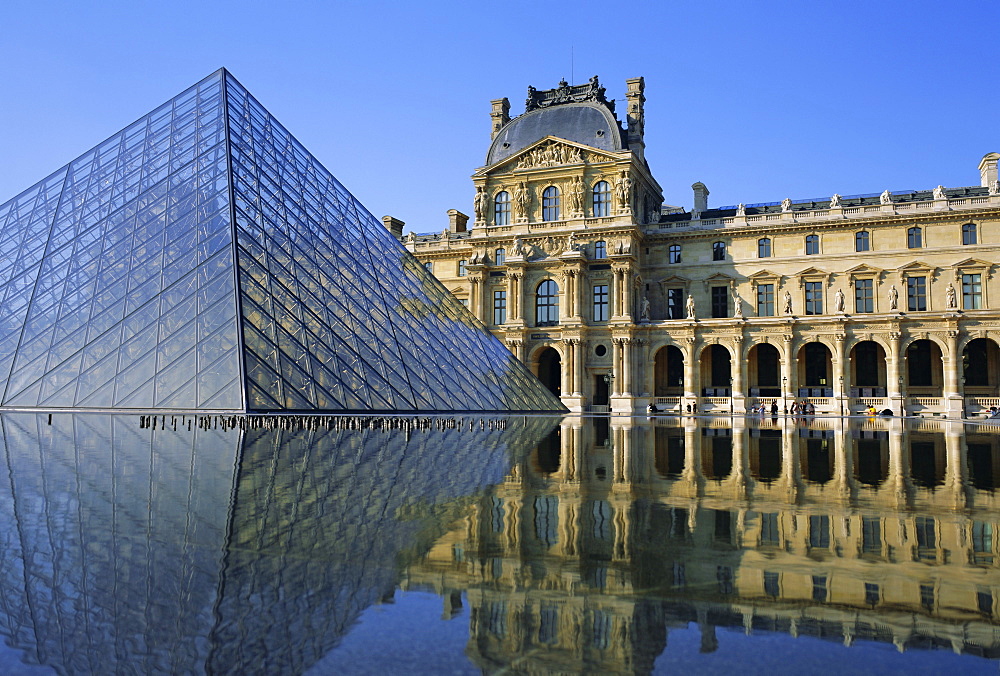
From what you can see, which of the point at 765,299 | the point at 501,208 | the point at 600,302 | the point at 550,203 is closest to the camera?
the point at 765,299

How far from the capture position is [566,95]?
52.2 m

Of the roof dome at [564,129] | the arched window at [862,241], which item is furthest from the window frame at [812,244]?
the roof dome at [564,129]

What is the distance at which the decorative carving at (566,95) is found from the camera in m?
51.5

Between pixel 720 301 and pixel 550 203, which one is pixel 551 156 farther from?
pixel 720 301

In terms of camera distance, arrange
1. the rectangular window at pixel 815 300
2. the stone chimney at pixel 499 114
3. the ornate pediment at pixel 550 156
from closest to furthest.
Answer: the rectangular window at pixel 815 300, the ornate pediment at pixel 550 156, the stone chimney at pixel 499 114

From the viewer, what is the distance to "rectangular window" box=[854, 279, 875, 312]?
1789 inches

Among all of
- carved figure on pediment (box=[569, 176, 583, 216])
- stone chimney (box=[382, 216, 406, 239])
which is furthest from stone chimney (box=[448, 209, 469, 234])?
carved figure on pediment (box=[569, 176, 583, 216])

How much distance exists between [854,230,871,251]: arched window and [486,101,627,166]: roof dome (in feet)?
50.9

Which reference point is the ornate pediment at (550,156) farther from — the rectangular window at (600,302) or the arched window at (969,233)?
the arched window at (969,233)

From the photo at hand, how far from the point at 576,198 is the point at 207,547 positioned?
4458cm

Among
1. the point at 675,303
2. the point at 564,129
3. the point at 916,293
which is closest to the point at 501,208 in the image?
the point at 564,129

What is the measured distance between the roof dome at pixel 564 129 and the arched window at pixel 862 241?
1550 cm

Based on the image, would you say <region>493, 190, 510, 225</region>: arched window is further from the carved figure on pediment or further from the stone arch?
the stone arch

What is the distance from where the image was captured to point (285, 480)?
30.3 feet
